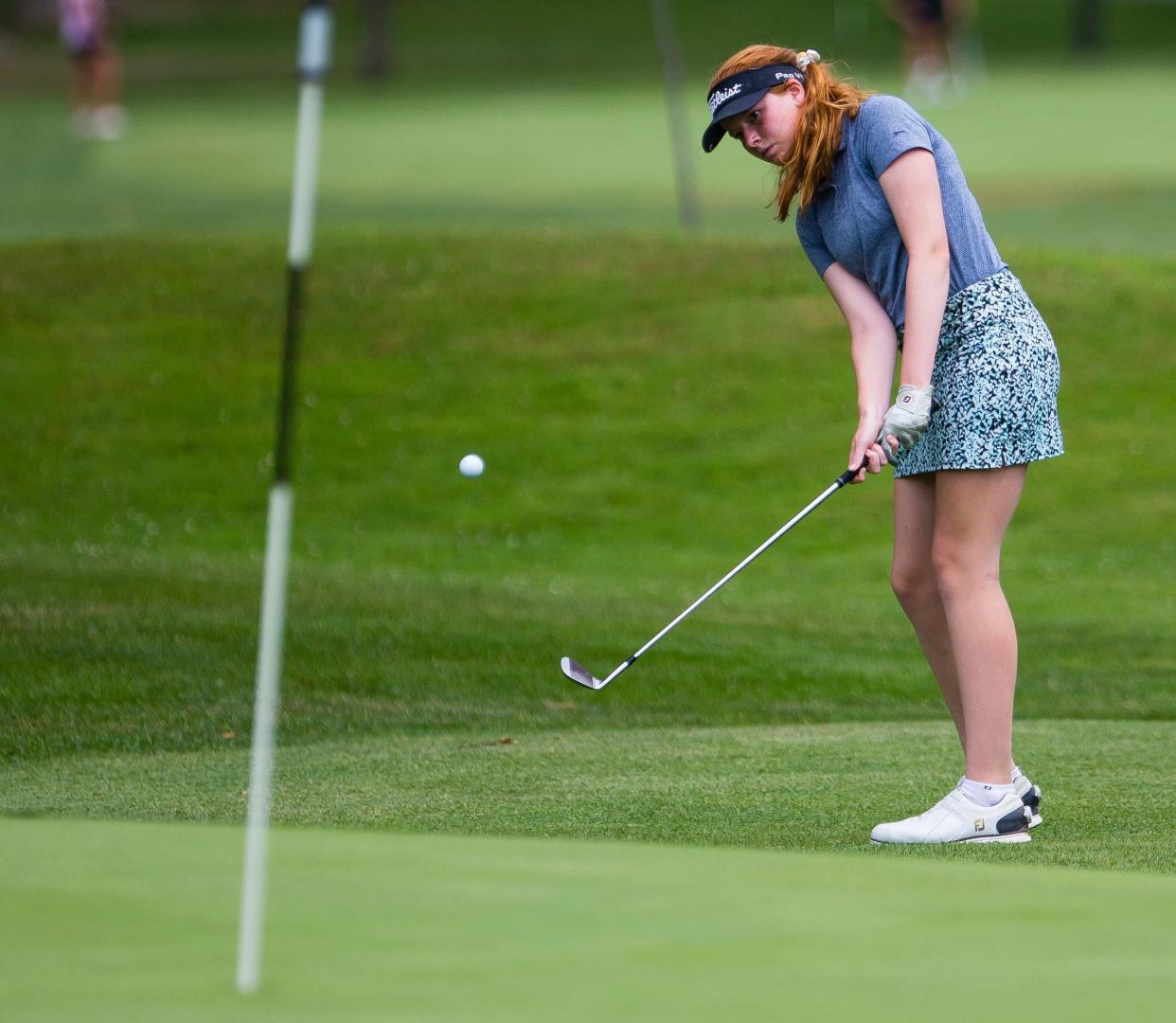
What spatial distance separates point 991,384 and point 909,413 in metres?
0.23

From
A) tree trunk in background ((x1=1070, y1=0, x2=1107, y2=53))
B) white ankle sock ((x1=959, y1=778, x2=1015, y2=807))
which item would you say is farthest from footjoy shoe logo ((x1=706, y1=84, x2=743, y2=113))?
tree trunk in background ((x1=1070, y1=0, x2=1107, y2=53))

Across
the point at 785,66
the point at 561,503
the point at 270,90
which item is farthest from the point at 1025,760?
the point at 270,90

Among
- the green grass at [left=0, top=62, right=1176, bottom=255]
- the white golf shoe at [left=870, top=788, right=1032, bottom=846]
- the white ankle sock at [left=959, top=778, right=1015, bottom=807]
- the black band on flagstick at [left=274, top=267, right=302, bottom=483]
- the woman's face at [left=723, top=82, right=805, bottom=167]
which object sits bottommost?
the green grass at [left=0, top=62, right=1176, bottom=255]

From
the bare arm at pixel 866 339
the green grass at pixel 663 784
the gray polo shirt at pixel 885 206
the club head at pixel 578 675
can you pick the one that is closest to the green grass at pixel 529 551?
the green grass at pixel 663 784

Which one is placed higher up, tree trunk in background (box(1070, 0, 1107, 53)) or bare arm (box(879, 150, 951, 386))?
bare arm (box(879, 150, 951, 386))

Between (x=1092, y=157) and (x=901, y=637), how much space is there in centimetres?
1264

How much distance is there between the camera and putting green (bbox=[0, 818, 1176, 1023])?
8.82ft

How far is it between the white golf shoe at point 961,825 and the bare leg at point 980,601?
0.27 feet

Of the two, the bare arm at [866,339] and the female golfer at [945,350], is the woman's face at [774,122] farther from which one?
the bare arm at [866,339]

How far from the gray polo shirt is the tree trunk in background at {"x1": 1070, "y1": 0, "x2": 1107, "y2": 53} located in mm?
32154

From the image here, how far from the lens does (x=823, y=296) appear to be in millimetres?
14680

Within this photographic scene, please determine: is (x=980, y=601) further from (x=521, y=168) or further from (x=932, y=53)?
(x=932, y=53)

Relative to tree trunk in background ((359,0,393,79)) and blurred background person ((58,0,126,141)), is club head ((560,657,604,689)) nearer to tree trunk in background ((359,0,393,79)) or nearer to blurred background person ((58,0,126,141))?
blurred background person ((58,0,126,141))

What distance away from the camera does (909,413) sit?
443cm
